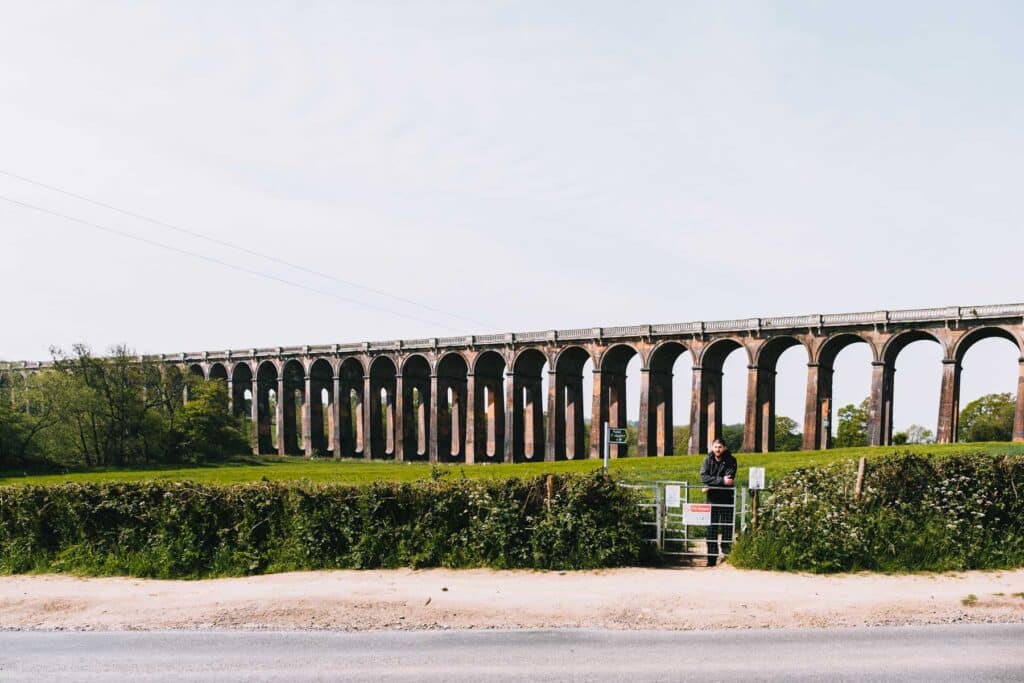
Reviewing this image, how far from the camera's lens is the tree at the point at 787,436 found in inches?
3824

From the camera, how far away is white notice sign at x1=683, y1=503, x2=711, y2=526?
15.9 m

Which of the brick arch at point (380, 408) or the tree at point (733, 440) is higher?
the brick arch at point (380, 408)

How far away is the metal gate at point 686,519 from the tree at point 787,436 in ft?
258

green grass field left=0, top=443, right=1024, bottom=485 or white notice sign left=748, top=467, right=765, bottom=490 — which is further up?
white notice sign left=748, top=467, right=765, bottom=490

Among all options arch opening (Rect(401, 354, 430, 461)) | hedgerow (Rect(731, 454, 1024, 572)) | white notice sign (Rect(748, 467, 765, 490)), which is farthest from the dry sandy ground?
arch opening (Rect(401, 354, 430, 461))

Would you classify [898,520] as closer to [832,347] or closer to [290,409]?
[832,347]

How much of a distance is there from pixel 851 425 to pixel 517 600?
287 feet

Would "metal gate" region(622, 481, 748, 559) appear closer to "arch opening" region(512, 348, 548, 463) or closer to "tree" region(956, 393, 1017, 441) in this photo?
"arch opening" region(512, 348, 548, 463)

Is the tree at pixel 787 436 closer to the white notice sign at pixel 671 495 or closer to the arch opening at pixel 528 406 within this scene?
the arch opening at pixel 528 406

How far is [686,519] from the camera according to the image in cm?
1591

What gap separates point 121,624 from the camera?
41.6 ft

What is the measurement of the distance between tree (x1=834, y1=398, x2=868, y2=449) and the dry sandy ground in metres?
79.7

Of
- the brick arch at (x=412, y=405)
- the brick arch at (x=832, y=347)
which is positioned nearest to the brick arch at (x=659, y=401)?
the brick arch at (x=832, y=347)

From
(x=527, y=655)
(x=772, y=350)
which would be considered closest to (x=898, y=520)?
(x=527, y=655)
